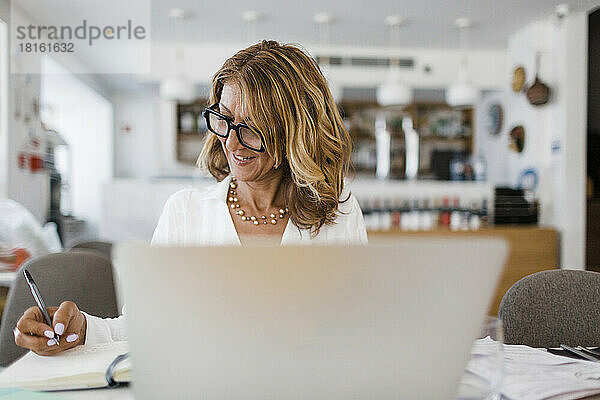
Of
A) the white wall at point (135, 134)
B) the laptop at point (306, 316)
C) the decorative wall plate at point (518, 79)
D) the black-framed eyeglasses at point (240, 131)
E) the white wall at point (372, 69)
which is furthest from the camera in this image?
the white wall at point (135, 134)

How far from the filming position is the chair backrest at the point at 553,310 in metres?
1.44

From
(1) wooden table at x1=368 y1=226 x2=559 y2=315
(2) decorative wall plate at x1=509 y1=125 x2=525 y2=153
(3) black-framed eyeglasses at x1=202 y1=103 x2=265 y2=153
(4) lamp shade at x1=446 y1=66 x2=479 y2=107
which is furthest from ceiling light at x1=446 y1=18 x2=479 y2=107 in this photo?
(3) black-framed eyeglasses at x1=202 y1=103 x2=265 y2=153

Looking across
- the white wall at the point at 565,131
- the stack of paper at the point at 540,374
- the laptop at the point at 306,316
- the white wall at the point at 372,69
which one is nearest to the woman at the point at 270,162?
the stack of paper at the point at 540,374

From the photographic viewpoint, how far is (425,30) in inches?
197

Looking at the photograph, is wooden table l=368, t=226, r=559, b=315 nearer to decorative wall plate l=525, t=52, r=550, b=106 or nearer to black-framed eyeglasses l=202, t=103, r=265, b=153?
decorative wall plate l=525, t=52, r=550, b=106

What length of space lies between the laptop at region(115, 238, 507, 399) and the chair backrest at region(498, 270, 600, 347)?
99cm

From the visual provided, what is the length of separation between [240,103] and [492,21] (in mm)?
4044

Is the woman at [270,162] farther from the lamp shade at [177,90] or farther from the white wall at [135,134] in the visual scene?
the white wall at [135,134]

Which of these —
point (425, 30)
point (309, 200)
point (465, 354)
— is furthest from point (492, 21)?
point (465, 354)

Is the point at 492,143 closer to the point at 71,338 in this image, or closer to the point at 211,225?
the point at 211,225

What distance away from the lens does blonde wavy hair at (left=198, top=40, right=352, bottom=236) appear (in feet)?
4.17

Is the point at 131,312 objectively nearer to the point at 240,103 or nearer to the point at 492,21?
the point at 240,103

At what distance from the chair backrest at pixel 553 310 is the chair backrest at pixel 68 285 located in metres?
1.04

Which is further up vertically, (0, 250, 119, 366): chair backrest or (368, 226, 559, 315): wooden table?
(0, 250, 119, 366): chair backrest
